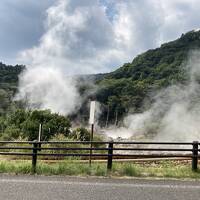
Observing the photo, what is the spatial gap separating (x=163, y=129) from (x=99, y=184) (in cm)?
4348

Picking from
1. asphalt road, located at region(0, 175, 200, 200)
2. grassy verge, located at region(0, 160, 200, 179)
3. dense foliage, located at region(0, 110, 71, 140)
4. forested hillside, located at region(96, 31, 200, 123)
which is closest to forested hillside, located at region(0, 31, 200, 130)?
forested hillside, located at region(96, 31, 200, 123)

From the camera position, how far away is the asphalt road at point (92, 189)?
8281 millimetres

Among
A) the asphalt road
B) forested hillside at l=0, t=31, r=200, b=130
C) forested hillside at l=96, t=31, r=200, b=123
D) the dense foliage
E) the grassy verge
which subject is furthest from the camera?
forested hillside at l=96, t=31, r=200, b=123

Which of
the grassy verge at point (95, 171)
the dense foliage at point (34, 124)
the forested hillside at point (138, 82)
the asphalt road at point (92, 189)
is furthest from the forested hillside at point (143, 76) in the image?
the asphalt road at point (92, 189)

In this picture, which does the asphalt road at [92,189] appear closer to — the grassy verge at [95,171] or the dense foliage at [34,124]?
the grassy verge at [95,171]

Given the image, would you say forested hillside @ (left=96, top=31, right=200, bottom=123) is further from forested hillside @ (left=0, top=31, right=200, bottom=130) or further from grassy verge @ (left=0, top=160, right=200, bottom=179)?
grassy verge @ (left=0, top=160, right=200, bottom=179)

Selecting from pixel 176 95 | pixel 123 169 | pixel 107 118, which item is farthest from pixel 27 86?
pixel 123 169

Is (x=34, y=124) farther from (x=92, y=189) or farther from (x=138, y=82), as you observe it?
(x=138, y=82)

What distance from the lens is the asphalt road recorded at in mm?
8281

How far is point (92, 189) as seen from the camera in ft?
29.8

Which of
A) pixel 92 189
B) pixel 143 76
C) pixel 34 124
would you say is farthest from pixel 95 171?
pixel 143 76

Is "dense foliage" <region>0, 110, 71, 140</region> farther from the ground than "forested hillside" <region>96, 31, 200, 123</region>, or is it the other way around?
"forested hillside" <region>96, 31, 200, 123</region>

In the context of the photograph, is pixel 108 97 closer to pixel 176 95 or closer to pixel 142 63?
pixel 142 63

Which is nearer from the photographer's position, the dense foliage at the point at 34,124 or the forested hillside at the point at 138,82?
the dense foliage at the point at 34,124
